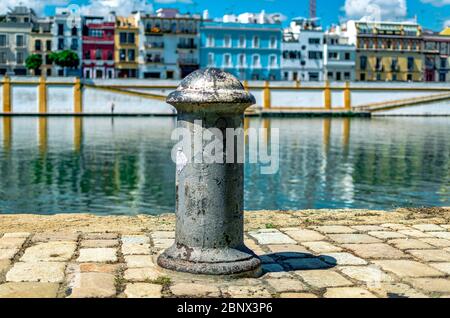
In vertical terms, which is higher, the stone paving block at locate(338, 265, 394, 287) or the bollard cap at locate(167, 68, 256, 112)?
the bollard cap at locate(167, 68, 256, 112)

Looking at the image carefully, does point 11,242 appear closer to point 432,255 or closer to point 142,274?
point 142,274

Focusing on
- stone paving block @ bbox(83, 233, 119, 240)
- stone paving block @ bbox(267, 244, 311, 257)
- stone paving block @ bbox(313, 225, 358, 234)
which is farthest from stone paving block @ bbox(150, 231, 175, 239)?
stone paving block @ bbox(313, 225, 358, 234)

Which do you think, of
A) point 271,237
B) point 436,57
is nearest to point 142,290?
point 271,237

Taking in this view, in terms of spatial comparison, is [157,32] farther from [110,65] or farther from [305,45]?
[305,45]

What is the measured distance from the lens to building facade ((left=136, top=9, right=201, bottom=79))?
64.1 m

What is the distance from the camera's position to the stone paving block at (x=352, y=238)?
560cm

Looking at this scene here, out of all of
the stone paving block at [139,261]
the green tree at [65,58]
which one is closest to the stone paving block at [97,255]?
the stone paving block at [139,261]

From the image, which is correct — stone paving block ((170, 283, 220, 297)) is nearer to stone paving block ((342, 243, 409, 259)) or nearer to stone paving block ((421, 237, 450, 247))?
stone paving block ((342, 243, 409, 259))

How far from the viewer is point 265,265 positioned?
4742 mm

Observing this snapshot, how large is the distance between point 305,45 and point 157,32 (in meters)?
15.2

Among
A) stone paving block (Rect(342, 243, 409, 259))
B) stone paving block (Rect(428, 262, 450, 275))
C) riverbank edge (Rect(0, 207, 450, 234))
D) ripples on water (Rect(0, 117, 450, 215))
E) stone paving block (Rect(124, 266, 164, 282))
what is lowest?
ripples on water (Rect(0, 117, 450, 215))

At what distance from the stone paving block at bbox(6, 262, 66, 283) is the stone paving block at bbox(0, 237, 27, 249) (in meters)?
0.62

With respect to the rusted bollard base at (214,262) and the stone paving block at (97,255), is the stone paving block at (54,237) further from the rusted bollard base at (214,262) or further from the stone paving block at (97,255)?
the rusted bollard base at (214,262)
